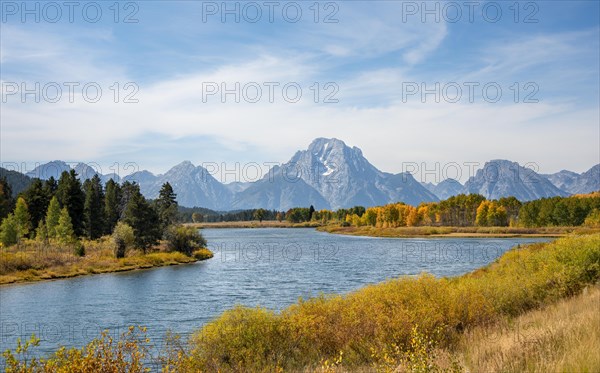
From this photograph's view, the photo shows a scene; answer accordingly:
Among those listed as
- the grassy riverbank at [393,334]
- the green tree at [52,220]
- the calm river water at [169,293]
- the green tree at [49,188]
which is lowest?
the calm river water at [169,293]

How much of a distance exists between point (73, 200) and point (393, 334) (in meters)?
84.2

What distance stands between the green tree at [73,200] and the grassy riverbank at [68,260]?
27.5 ft

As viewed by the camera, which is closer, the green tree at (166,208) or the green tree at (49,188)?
the green tree at (166,208)

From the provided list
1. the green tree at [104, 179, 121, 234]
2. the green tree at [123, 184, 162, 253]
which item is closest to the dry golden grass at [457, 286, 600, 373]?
the green tree at [123, 184, 162, 253]

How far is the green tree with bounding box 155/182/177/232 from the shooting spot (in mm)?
95250

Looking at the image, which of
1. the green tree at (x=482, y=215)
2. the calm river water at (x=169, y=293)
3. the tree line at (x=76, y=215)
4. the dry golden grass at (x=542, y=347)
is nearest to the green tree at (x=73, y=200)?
the tree line at (x=76, y=215)

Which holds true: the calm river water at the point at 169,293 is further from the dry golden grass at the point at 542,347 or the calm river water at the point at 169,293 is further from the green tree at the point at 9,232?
the green tree at the point at 9,232

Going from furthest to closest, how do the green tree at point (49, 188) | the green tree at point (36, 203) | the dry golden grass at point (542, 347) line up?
the green tree at point (49, 188), the green tree at point (36, 203), the dry golden grass at point (542, 347)

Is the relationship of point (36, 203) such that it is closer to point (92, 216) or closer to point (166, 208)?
point (92, 216)

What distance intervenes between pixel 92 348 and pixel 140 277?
4931cm

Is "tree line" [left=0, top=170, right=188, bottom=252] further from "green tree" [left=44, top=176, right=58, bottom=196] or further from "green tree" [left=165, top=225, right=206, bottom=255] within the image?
"green tree" [left=165, top=225, right=206, bottom=255]

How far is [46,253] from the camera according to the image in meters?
66.1

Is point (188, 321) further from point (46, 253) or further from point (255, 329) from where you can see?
point (46, 253)

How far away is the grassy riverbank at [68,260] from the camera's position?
55.7 meters
